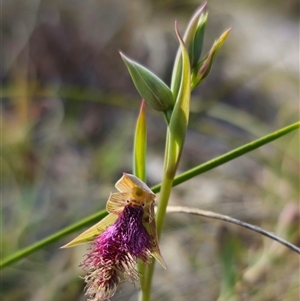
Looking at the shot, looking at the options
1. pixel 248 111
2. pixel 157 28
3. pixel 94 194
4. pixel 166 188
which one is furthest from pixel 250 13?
pixel 166 188

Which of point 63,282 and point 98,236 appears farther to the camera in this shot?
point 63,282

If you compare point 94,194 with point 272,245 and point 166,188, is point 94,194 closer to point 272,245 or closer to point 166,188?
point 272,245

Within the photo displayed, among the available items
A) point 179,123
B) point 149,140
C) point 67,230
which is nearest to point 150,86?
point 179,123

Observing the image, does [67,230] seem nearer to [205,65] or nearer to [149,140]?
[205,65]

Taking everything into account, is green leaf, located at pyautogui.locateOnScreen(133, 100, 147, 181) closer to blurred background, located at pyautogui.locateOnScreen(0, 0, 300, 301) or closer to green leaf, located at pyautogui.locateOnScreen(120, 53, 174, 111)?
green leaf, located at pyautogui.locateOnScreen(120, 53, 174, 111)

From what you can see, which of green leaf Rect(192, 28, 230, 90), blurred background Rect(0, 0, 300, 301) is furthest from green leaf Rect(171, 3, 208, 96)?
blurred background Rect(0, 0, 300, 301)

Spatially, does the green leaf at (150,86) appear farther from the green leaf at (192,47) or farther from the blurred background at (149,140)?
the blurred background at (149,140)
